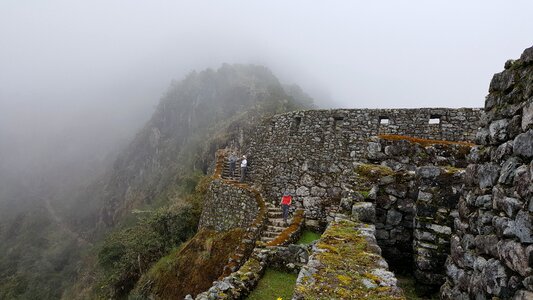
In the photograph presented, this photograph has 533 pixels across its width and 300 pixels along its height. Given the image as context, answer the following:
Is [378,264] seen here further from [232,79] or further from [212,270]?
[232,79]

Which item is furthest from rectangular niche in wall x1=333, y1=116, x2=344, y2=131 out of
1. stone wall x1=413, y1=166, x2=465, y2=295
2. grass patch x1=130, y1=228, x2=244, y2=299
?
stone wall x1=413, y1=166, x2=465, y2=295

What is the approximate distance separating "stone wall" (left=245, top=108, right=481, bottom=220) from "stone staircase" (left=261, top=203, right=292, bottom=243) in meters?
0.77

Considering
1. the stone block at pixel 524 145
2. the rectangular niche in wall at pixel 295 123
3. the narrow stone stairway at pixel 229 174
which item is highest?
the stone block at pixel 524 145

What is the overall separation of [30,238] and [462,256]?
73801 millimetres

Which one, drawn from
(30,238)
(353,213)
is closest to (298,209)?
(353,213)

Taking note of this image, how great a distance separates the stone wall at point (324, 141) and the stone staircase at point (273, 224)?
770 mm

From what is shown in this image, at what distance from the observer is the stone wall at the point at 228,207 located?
14258mm

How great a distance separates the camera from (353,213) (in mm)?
5984

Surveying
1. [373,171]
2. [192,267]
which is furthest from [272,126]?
[373,171]

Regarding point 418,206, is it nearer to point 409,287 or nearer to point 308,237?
point 409,287

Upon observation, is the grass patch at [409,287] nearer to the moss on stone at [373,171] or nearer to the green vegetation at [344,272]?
the green vegetation at [344,272]

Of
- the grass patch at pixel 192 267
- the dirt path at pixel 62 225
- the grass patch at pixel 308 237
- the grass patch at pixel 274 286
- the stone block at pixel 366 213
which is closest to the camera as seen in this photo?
the stone block at pixel 366 213

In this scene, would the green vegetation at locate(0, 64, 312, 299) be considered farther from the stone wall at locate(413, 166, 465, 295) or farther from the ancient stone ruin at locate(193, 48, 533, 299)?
the stone wall at locate(413, 166, 465, 295)

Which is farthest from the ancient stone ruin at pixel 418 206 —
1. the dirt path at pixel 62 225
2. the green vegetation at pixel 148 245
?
the dirt path at pixel 62 225
